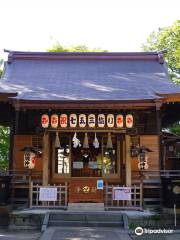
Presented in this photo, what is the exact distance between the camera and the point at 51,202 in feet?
48.5

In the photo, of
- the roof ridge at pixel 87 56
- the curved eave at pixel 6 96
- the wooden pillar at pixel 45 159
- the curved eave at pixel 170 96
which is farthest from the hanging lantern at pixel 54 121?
the roof ridge at pixel 87 56

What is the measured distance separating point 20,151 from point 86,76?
5540 mm

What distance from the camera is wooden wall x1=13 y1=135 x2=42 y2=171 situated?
15906 millimetres

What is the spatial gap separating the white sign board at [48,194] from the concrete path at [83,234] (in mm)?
1946

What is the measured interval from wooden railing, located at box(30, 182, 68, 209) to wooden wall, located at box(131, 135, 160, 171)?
11.2 feet

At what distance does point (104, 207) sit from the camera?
13.8 metres

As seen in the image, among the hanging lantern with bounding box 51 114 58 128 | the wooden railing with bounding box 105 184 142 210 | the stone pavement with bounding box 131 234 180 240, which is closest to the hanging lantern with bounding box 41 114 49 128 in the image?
the hanging lantern with bounding box 51 114 58 128

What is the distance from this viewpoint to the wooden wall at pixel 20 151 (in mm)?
15906

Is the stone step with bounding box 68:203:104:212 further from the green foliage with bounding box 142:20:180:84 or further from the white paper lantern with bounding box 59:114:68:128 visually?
the green foliage with bounding box 142:20:180:84

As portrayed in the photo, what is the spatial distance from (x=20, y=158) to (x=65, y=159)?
203 cm

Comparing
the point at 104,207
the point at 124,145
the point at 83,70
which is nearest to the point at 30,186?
the point at 104,207

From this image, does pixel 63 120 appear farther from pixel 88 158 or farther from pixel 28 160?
pixel 88 158

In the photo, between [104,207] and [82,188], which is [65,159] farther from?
[104,207]

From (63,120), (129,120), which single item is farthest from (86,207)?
(129,120)
